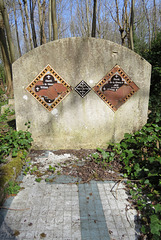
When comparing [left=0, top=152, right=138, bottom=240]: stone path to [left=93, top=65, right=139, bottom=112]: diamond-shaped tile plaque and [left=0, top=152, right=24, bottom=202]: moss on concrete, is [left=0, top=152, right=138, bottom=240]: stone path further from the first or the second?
[left=93, top=65, right=139, bottom=112]: diamond-shaped tile plaque

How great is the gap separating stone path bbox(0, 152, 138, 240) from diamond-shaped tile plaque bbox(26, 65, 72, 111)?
160cm

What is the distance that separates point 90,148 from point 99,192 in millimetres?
1408

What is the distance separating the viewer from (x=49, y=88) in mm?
3639

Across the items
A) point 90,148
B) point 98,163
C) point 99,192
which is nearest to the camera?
point 99,192

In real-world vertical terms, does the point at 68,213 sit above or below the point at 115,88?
below

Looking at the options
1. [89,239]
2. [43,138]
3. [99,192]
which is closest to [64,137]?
[43,138]

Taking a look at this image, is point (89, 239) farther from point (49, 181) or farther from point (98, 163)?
point (98, 163)

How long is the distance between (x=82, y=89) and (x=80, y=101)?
0.84 feet

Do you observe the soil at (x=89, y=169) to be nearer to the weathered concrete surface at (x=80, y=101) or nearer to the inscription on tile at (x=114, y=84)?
the weathered concrete surface at (x=80, y=101)

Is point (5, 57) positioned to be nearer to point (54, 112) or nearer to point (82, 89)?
point (54, 112)

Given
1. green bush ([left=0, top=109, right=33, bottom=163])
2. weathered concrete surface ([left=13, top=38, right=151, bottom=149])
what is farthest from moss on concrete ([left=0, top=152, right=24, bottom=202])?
weathered concrete surface ([left=13, top=38, right=151, bottom=149])

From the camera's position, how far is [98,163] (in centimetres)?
344

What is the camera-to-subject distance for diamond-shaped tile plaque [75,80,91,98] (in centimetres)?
365

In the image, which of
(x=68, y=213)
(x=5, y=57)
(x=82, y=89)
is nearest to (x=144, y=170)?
(x=68, y=213)
